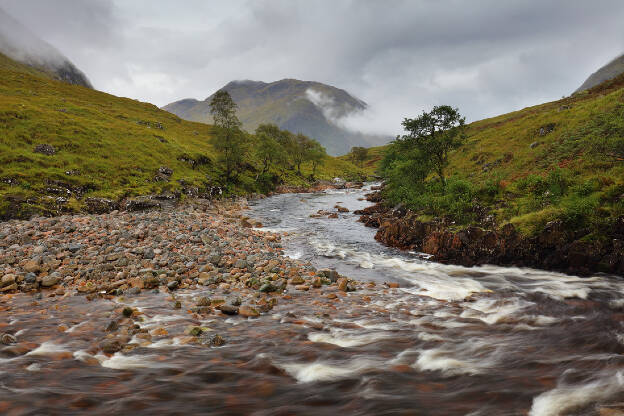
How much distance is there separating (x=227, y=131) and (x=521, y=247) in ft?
174

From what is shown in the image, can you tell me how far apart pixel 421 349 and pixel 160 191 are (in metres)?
43.0

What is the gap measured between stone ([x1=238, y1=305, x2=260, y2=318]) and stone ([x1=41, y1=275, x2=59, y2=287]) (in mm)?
8604

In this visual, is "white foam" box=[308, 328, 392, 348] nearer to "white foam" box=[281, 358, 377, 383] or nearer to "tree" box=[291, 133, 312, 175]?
"white foam" box=[281, 358, 377, 383]

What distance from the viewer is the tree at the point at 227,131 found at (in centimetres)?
5666

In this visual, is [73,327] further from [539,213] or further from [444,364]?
[539,213]

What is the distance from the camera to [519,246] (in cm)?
1683

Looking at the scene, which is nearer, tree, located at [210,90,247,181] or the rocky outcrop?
the rocky outcrop

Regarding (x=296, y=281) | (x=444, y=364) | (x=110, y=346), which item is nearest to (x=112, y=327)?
(x=110, y=346)

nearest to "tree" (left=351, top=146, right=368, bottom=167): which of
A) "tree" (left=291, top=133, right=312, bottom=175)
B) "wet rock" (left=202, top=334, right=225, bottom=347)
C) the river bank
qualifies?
"tree" (left=291, top=133, right=312, bottom=175)

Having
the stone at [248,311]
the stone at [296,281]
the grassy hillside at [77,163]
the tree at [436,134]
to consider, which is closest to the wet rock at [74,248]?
the stone at [248,311]

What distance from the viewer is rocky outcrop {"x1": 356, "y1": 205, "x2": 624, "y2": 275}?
1431 cm

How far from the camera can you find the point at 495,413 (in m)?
5.43

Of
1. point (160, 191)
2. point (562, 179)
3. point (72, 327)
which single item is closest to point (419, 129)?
point (562, 179)

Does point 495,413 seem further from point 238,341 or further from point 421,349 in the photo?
point 238,341
